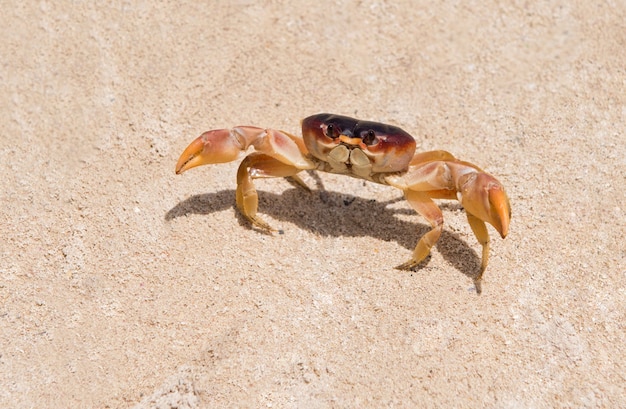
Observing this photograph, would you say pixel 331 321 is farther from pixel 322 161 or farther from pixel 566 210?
pixel 566 210

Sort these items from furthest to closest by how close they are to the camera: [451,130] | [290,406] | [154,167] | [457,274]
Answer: [451,130], [154,167], [457,274], [290,406]

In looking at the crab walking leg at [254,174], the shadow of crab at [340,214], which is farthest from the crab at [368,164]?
the shadow of crab at [340,214]

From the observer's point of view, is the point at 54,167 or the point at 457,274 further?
the point at 54,167

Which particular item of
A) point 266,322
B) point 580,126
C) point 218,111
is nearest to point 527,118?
point 580,126

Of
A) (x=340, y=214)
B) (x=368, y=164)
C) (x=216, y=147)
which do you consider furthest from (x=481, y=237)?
(x=216, y=147)

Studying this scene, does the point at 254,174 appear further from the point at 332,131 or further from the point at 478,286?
the point at 478,286

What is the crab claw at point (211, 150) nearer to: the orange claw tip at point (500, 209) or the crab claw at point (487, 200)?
the crab claw at point (487, 200)

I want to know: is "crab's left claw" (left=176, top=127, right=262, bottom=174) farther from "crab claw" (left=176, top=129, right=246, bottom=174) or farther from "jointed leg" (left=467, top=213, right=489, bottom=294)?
"jointed leg" (left=467, top=213, right=489, bottom=294)
